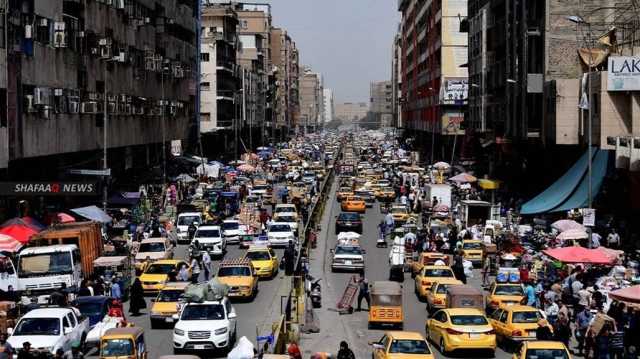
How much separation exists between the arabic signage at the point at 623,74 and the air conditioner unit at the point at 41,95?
82.5 feet

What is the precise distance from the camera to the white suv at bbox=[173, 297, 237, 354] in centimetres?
2556

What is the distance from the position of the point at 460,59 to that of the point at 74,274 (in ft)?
287

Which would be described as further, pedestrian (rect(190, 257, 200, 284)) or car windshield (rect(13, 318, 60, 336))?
pedestrian (rect(190, 257, 200, 284))

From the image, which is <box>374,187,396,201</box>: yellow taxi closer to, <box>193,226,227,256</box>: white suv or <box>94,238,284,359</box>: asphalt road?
<box>193,226,227,256</box>: white suv

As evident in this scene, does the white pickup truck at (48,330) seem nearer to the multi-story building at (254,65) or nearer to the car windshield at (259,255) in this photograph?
the car windshield at (259,255)

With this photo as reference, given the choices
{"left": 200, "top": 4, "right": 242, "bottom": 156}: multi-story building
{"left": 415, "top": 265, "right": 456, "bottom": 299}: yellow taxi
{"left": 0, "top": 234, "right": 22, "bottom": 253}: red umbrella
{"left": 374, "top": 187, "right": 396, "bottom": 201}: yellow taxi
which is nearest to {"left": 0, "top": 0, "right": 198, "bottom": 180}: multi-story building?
{"left": 0, "top": 234, "right": 22, "bottom": 253}: red umbrella

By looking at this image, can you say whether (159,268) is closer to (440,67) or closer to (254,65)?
(440,67)

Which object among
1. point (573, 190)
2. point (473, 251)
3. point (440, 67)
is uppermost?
point (440, 67)

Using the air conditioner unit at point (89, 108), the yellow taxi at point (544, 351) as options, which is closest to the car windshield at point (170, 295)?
the yellow taxi at point (544, 351)

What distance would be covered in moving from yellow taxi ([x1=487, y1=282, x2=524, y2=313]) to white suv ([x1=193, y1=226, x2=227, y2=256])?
17.1 m

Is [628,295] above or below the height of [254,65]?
below

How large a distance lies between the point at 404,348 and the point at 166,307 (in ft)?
29.8

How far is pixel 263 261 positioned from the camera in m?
40.8

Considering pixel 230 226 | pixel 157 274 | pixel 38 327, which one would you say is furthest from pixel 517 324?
pixel 230 226
